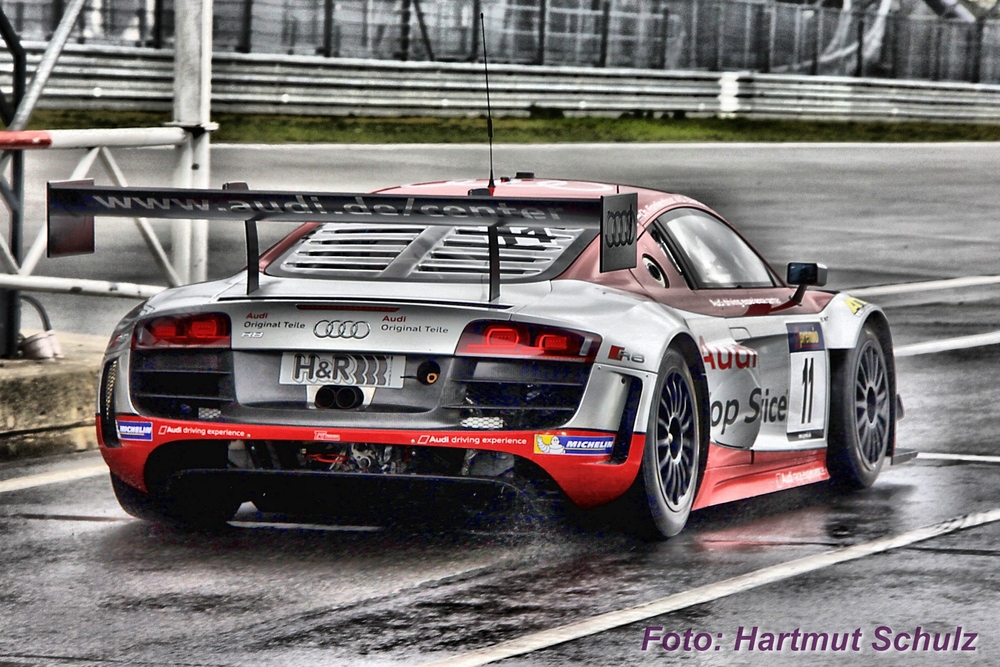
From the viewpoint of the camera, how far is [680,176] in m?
24.1

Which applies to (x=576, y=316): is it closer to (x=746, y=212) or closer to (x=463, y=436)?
(x=463, y=436)

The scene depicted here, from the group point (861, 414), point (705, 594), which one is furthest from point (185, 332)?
point (861, 414)

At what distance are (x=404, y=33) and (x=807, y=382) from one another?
861 inches

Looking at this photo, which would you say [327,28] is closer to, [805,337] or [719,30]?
[719,30]

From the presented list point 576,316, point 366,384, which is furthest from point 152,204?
point 576,316

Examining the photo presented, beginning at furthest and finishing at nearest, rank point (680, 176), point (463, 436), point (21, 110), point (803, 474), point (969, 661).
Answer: point (680, 176), point (21, 110), point (803, 474), point (463, 436), point (969, 661)

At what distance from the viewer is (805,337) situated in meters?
7.98

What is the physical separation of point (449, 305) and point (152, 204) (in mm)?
1106

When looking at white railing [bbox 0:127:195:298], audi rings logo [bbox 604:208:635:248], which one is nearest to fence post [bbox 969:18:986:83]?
white railing [bbox 0:127:195:298]

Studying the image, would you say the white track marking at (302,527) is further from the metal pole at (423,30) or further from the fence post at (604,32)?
the fence post at (604,32)

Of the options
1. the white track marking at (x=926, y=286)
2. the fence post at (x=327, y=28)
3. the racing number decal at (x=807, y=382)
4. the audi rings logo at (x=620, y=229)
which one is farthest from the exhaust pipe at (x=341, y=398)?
the fence post at (x=327, y=28)

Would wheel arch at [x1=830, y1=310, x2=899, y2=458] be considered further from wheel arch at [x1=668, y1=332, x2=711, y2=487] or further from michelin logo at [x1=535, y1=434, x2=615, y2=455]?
michelin logo at [x1=535, y1=434, x2=615, y2=455]

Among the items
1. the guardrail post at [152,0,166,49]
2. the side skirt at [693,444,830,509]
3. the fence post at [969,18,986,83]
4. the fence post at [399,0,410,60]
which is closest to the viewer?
the side skirt at [693,444,830,509]

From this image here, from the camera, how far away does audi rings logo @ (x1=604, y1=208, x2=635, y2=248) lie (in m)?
6.48
